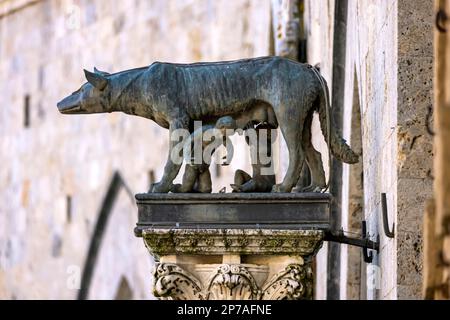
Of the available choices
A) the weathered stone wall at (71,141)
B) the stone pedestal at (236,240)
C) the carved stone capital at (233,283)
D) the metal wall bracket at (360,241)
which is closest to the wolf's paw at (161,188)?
the stone pedestal at (236,240)

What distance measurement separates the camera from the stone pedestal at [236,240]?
1137 centimetres

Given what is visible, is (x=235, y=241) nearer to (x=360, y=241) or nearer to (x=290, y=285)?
(x=290, y=285)

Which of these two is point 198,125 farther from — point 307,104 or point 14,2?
Result: point 14,2

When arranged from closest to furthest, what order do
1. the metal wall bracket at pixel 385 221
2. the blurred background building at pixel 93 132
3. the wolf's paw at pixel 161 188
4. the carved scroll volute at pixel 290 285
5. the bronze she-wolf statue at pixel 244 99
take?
1. the metal wall bracket at pixel 385 221
2. the carved scroll volute at pixel 290 285
3. the wolf's paw at pixel 161 188
4. the bronze she-wolf statue at pixel 244 99
5. the blurred background building at pixel 93 132

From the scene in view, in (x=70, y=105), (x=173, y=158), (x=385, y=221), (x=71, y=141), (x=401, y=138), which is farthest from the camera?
(x=71, y=141)

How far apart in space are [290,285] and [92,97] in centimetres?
155

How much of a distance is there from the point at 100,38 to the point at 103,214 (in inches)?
91.7

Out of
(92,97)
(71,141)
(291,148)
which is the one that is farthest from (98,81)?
(71,141)

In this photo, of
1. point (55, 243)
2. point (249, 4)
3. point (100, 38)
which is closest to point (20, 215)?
point (55, 243)

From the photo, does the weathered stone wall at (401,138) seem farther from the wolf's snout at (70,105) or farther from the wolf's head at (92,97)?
the wolf's snout at (70,105)

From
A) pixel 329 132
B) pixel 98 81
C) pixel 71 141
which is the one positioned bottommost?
pixel 329 132

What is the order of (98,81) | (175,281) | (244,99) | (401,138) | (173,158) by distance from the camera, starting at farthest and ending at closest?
(98,81) → (244,99) → (173,158) → (175,281) → (401,138)

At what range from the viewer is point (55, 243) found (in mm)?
31562

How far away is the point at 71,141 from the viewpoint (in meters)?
31.6
